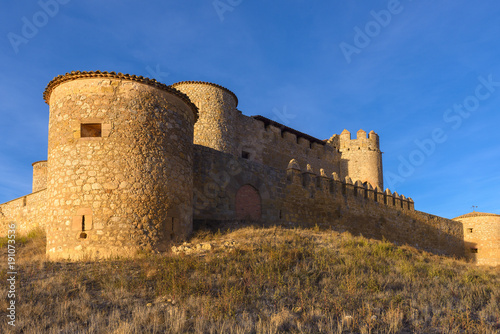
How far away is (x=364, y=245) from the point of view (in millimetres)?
12023

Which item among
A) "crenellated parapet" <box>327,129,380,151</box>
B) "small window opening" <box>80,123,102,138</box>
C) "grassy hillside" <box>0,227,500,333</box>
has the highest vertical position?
"crenellated parapet" <box>327,129,380,151</box>

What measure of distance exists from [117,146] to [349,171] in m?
23.9

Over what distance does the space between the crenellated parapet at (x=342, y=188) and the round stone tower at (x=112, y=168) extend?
7.73 metres

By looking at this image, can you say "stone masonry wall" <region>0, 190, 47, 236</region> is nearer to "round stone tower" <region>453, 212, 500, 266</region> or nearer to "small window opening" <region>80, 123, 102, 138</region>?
"small window opening" <region>80, 123, 102, 138</region>

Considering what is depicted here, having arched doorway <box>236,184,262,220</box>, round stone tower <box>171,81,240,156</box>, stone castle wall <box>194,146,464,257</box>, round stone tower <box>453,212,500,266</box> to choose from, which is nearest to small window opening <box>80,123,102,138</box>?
stone castle wall <box>194,146,464,257</box>

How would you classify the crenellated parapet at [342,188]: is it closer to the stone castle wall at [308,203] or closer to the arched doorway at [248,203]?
the stone castle wall at [308,203]

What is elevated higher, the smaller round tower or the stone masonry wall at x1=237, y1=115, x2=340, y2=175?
the stone masonry wall at x1=237, y1=115, x2=340, y2=175

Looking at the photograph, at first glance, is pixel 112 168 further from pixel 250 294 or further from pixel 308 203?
pixel 308 203

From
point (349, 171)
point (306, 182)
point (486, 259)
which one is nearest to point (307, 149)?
point (349, 171)

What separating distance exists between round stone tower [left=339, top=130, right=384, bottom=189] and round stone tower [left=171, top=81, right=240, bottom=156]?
1213cm

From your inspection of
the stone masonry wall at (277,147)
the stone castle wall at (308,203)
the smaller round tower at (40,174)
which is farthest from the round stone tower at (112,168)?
the smaller round tower at (40,174)

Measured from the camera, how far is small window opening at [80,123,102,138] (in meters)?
10.3

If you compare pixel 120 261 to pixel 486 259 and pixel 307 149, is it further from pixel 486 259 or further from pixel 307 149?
pixel 486 259

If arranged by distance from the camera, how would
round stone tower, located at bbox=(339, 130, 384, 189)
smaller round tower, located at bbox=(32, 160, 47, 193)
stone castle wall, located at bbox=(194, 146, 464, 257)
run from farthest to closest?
round stone tower, located at bbox=(339, 130, 384, 189) → smaller round tower, located at bbox=(32, 160, 47, 193) → stone castle wall, located at bbox=(194, 146, 464, 257)
